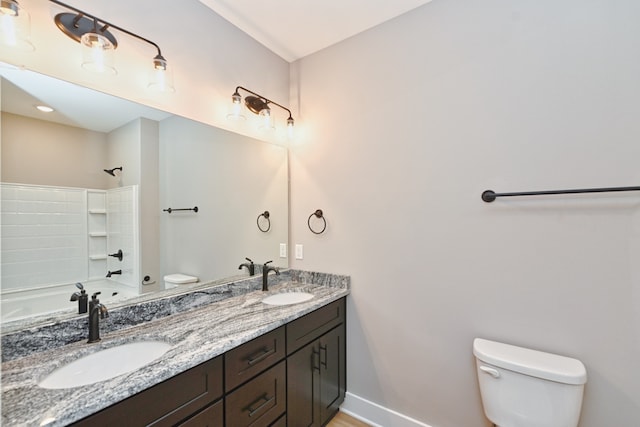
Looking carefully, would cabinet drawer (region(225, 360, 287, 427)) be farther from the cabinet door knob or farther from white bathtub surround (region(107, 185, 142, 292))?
white bathtub surround (region(107, 185, 142, 292))

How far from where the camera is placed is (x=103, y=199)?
1.31 metres

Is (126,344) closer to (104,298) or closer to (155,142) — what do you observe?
(104,298)

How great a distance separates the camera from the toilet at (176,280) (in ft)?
5.13

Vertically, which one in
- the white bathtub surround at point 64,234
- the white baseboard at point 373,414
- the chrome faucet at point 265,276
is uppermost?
the white bathtub surround at point 64,234

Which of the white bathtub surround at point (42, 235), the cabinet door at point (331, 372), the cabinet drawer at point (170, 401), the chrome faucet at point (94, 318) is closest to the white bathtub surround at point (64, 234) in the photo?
the white bathtub surround at point (42, 235)

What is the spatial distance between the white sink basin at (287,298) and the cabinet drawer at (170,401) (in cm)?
72

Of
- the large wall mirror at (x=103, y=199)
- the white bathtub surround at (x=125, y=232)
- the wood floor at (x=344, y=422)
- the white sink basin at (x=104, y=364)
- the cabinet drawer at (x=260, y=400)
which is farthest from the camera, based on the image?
the wood floor at (x=344, y=422)

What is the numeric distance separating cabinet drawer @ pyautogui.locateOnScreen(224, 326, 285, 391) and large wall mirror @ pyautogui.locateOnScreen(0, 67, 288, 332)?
613 millimetres

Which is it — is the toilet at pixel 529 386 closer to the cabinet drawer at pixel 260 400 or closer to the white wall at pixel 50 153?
the cabinet drawer at pixel 260 400

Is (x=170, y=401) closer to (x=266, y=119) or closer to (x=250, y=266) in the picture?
(x=250, y=266)

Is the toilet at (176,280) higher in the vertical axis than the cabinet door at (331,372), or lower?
higher

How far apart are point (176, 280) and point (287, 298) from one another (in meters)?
0.71

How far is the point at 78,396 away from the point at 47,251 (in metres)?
0.66

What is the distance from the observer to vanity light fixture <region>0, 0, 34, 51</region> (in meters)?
1.00
